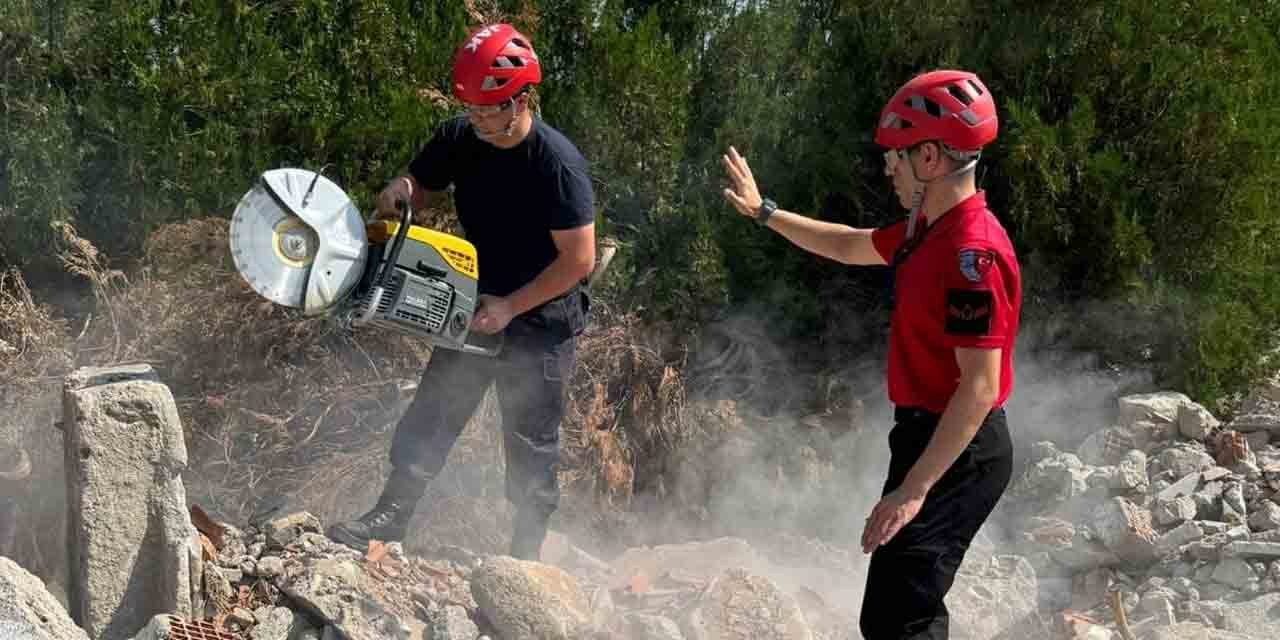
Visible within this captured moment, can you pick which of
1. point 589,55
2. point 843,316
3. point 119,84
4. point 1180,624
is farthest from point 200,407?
point 1180,624

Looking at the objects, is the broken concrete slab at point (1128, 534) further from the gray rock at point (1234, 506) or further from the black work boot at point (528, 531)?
the black work boot at point (528, 531)

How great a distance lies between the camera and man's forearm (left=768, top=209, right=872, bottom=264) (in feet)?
12.6

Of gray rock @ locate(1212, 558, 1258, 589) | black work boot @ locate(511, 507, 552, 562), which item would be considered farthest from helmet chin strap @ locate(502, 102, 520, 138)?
gray rock @ locate(1212, 558, 1258, 589)

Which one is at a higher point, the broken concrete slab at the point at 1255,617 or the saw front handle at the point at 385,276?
the saw front handle at the point at 385,276

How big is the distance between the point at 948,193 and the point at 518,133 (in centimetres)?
155

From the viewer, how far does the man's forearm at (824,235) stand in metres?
3.86

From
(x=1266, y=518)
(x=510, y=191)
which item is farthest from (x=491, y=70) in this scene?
(x=1266, y=518)

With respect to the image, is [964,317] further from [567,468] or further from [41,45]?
[41,45]

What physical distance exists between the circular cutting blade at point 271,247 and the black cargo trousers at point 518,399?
0.78 meters

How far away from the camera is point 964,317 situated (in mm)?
3076

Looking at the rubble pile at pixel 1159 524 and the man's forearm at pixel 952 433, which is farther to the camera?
the rubble pile at pixel 1159 524

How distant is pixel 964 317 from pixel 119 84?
12.7 ft

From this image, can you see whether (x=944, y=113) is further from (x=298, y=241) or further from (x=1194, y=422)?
(x=1194, y=422)

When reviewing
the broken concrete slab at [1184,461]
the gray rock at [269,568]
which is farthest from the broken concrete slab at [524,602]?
the broken concrete slab at [1184,461]
